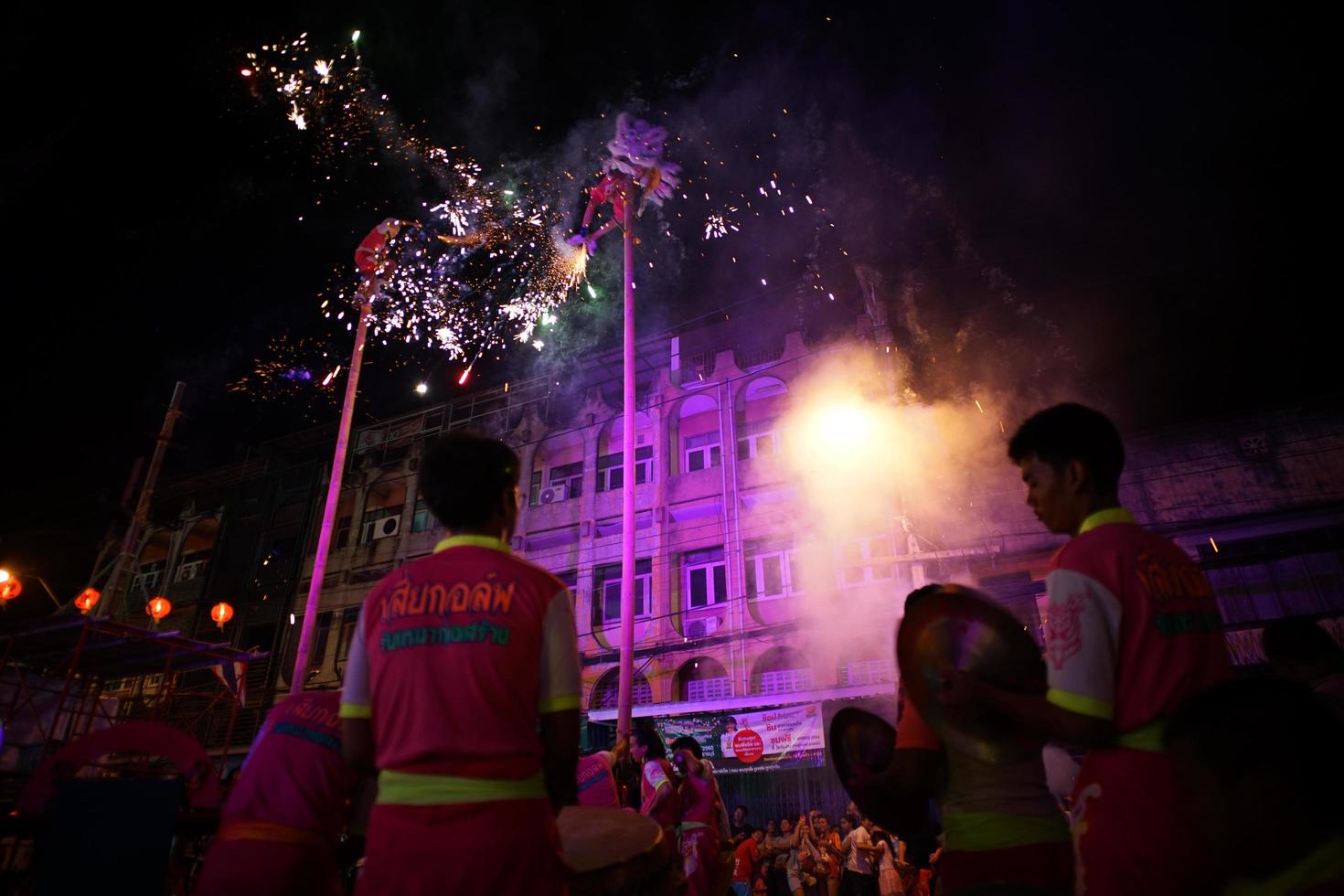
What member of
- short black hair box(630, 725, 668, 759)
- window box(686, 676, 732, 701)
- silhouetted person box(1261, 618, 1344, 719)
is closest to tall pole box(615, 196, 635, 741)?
short black hair box(630, 725, 668, 759)

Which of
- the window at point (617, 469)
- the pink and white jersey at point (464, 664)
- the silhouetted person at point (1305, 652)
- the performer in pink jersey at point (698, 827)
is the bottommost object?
the performer in pink jersey at point (698, 827)

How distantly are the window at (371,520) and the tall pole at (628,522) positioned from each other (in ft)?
58.6

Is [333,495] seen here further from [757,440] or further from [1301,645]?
[1301,645]

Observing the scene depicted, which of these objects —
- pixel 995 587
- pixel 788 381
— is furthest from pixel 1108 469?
pixel 788 381

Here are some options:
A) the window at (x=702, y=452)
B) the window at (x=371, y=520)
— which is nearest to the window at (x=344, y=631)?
the window at (x=371, y=520)

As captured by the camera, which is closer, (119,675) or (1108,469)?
(1108,469)

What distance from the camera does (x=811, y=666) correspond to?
1956 cm

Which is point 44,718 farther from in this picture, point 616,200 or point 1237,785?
point 1237,785

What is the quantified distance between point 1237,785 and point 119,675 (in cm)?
1821

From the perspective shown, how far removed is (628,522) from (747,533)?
9178 mm

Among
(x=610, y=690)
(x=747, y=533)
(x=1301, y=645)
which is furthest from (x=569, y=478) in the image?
(x=1301, y=645)

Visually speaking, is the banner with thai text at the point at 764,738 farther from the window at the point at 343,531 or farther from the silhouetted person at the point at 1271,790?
the window at the point at 343,531

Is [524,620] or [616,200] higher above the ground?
[616,200]

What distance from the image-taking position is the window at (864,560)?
19359 mm
